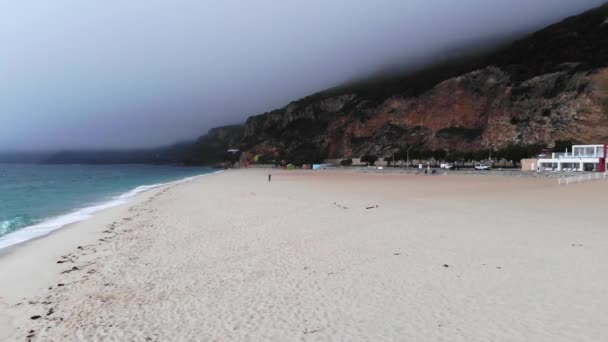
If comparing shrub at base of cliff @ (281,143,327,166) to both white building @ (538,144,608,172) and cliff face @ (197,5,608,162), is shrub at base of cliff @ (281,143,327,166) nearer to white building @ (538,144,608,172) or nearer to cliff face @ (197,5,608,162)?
cliff face @ (197,5,608,162)

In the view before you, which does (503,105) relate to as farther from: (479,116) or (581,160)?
(581,160)

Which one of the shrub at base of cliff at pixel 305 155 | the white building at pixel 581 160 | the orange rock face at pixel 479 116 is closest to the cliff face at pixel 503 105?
the orange rock face at pixel 479 116

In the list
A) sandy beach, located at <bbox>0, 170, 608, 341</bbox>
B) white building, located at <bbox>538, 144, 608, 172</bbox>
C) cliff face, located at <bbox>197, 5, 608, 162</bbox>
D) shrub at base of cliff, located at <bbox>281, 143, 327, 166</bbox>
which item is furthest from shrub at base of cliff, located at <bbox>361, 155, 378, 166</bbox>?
sandy beach, located at <bbox>0, 170, 608, 341</bbox>

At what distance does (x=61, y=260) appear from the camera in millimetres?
9789

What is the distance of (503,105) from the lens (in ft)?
289

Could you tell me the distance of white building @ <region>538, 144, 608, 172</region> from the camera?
4472 cm

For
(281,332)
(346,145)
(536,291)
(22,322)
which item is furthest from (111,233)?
(346,145)

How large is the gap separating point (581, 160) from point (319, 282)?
186 feet

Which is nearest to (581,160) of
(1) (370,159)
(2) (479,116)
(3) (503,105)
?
(3) (503,105)

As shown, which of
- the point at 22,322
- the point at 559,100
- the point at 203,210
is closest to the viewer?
the point at 22,322

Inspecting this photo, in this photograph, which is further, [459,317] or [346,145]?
[346,145]

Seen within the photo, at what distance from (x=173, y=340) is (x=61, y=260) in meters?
7.09

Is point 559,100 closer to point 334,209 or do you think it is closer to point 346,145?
point 346,145

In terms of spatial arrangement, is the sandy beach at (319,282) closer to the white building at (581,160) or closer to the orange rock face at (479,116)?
the white building at (581,160)
